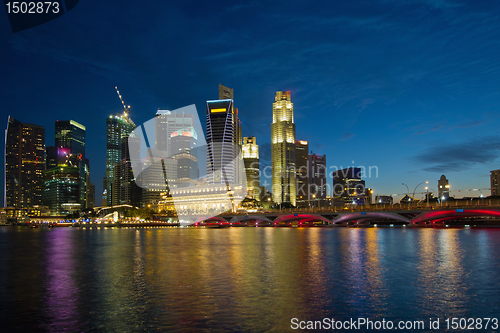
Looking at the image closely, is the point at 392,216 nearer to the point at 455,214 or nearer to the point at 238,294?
the point at 455,214

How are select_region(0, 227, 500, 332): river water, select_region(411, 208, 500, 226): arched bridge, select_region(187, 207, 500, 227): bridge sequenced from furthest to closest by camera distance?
select_region(187, 207, 500, 227): bridge < select_region(411, 208, 500, 226): arched bridge < select_region(0, 227, 500, 332): river water

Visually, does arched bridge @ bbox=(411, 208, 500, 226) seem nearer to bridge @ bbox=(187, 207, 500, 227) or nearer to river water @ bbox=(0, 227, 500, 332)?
bridge @ bbox=(187, 207, 500, 227)

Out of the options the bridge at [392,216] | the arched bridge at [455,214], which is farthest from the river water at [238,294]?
the bridge at [392,216]

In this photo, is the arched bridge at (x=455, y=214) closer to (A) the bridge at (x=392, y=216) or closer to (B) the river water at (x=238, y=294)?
(A) the bridge at (x=392, y=216)

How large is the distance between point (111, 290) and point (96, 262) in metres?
15.4

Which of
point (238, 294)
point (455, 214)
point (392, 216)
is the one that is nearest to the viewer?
point (238, 294)

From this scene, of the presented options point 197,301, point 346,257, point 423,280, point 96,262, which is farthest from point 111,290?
point 346,257

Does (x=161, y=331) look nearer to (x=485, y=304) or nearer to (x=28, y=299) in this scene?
(x=28, y=299)

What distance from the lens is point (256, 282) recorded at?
23938 millimetres

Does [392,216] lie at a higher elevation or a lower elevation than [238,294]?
lower

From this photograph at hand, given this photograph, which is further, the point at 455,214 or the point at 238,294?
the point at 455,214

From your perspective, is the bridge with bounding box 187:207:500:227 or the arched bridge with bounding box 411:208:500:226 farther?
the bridge with bounding box 187:207:500:227

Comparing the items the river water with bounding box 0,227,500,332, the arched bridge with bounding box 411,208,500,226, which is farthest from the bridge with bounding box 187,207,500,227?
the river water with bounding box 0,227,500,332

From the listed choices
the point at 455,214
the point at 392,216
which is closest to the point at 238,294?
the point at 455,214
